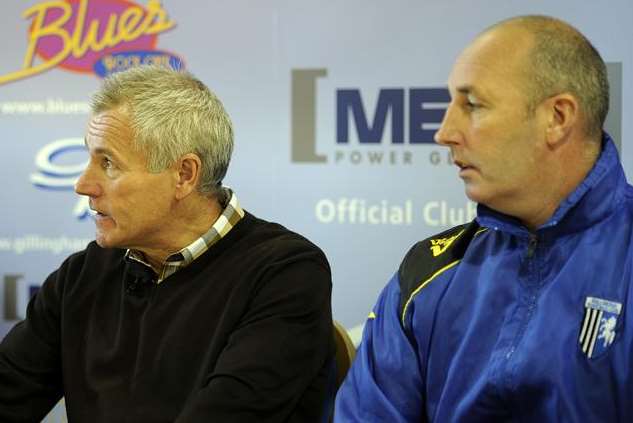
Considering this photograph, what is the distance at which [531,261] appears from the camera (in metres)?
1.32

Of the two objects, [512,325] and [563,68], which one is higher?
[563,68]

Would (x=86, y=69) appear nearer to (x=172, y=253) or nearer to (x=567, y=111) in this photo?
(x=172, y=253)

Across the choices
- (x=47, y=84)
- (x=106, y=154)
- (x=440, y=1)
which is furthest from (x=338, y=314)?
(x=106, y=154)

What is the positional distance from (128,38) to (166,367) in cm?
191

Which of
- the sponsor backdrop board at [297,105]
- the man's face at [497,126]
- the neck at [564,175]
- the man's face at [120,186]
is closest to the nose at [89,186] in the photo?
the man's face at [120,186]

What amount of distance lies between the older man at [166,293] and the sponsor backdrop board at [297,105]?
128 centimetres

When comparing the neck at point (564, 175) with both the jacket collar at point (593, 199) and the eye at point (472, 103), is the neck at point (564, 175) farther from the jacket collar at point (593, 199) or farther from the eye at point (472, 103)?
the eye at point (472, 103)

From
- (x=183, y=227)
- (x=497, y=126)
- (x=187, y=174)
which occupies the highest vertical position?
(x=497, y=126)

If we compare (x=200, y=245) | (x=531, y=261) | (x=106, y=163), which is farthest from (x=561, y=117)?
(x=106, y=163)

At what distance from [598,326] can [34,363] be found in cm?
107

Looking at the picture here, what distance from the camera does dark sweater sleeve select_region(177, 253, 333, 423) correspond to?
1.42 m

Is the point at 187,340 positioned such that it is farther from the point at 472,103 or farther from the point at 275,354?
the point at 472,103

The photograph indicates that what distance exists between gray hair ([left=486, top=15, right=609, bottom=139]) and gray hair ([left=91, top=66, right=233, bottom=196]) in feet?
2.11

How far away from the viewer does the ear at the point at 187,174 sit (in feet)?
5.43
